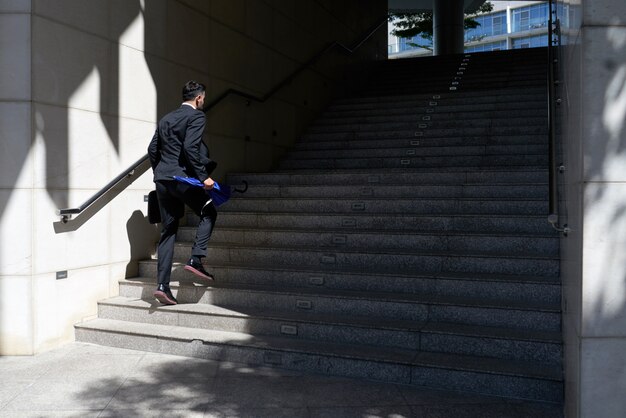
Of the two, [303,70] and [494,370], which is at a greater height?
[303,70]

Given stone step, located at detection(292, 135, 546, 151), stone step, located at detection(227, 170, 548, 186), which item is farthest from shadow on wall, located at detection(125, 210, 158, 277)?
→ stone step, located at detection(292, 135, 546, 151)

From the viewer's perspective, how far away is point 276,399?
12.6 feet

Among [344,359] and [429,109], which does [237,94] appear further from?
[344,359]

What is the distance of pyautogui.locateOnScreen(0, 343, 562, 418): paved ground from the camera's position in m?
3.64

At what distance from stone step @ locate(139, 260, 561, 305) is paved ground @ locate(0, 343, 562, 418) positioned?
1084 mm

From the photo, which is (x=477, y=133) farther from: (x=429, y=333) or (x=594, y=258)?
(x=594, y=258)

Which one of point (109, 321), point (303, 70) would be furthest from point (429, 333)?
point (303, 70)

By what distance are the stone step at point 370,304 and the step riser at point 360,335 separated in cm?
25

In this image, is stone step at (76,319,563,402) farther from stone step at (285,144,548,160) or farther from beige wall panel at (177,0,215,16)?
stone step at (285,144,548,160)

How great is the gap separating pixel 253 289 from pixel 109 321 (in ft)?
4.52

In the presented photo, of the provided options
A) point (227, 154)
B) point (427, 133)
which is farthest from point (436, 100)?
point (227, 154)

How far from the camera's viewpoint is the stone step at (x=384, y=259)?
4.96 meters

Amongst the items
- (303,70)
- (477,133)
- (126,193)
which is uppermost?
(303,70)

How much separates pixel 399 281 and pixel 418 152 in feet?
11.9
